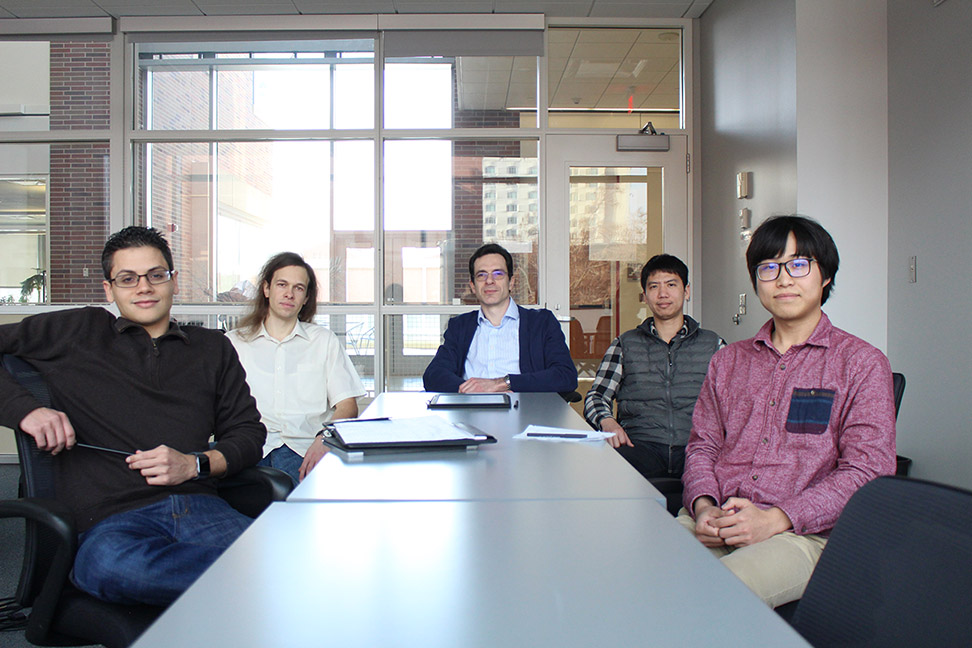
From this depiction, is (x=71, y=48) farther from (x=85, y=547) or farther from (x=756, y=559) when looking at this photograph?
(x=756, y=559)

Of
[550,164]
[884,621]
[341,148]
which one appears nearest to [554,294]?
[550,164]

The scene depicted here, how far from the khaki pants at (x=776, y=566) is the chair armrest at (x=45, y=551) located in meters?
1.32

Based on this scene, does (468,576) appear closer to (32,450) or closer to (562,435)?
(562,435)

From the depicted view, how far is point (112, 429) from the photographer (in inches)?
73.5

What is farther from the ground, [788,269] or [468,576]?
[788,269]

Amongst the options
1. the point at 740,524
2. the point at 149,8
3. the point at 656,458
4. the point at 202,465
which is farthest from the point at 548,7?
the point at 740,524

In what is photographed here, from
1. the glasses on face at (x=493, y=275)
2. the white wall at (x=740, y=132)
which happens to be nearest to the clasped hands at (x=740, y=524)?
the glasses on face at (x=493, y=275)

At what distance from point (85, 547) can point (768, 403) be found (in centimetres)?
164

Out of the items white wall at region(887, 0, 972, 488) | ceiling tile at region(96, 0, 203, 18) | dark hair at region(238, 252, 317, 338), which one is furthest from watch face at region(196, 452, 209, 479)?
ceiling tile at region(96, 0, 203, 18)

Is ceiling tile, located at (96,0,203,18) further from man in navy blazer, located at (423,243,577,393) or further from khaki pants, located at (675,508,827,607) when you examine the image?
khaki pants, located at (675,508,827,607)

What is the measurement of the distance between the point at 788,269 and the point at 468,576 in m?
1.25

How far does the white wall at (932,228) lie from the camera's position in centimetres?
312

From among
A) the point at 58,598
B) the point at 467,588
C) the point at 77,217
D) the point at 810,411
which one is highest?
the point at 77,217

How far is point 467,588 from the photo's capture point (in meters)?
0.87
